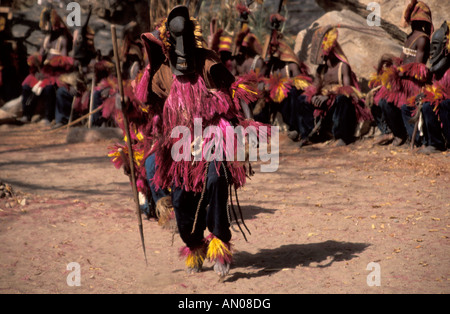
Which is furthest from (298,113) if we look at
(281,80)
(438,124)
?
(438,124)

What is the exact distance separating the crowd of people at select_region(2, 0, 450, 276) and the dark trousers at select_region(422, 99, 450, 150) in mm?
14

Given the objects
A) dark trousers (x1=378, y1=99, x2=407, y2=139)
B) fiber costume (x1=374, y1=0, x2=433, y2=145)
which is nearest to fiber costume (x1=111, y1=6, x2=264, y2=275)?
fiber costume (x1=374, y1=0, x2=433, y2=145)

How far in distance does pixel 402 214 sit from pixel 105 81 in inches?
306

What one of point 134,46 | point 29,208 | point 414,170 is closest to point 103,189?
point 29,208

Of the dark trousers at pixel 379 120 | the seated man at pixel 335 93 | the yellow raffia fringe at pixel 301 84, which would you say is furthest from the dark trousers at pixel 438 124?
the yellow raffia fringe at pixel 301 84

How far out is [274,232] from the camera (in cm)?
526

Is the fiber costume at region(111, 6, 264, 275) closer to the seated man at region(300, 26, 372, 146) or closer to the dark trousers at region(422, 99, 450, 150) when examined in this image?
the dark trousers at region(422, 99, 450, 150)

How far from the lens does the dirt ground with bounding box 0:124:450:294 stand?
3.98m

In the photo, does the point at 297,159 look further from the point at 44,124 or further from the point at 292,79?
the point at 44,124

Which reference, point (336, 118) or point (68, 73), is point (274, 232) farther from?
point (68, 73)

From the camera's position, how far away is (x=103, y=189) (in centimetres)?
709

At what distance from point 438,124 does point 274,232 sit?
379 centimetres

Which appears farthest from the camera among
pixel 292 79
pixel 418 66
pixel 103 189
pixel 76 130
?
pixel 76 130

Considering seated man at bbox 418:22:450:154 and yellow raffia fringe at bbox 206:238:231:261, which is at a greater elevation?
seated man at bbox 418:22:450:154
